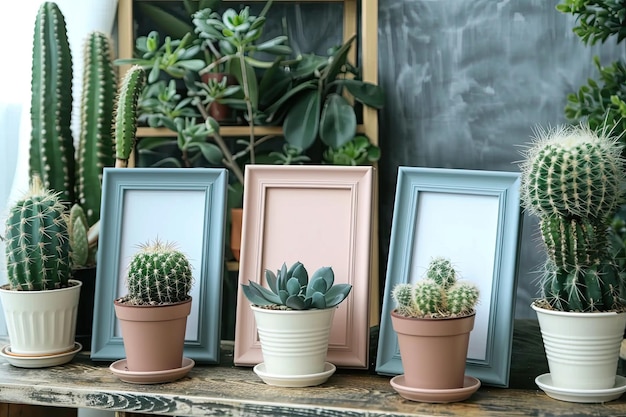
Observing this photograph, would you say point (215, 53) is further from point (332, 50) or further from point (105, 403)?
point (105, 403)

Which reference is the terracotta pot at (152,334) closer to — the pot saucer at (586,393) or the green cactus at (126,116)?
the green cactus at (126,116)

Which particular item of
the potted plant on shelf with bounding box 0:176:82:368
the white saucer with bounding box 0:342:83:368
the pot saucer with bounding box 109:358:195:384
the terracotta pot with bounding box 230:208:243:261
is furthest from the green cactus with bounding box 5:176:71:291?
the terracotta pot with bounding box 230:208:243:261

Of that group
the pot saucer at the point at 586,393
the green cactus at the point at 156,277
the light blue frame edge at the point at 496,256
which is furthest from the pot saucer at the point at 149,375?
the pot saucer at the point at 586,393

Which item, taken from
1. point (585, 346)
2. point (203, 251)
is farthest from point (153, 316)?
point (585, 346)

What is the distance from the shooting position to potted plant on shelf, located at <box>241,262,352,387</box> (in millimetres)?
1146

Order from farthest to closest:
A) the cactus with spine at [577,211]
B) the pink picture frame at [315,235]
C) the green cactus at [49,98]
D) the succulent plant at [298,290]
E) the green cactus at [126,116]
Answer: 1. the green cactus at [49,98]
2. the green cactus at [126,116]
3. the pink picture frame at [315,235]
4. the succulent plant at [298,290]
5. the cactus with spine at [577,211]

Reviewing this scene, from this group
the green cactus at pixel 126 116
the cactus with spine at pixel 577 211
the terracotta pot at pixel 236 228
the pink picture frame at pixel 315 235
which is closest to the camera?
the cactus with spine at pixel 577 211

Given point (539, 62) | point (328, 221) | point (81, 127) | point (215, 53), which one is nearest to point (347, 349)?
point (328, 221)

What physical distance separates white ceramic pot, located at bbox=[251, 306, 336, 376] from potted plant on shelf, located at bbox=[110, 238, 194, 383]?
0.15 metres

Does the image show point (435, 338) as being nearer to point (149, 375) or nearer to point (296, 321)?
point (296, 321)

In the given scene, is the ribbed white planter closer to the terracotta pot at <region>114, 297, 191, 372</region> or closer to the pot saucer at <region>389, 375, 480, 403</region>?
the terracotta pot at <region>114, 297, 191, 372</region>

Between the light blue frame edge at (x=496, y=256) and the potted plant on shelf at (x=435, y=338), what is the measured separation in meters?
0.07

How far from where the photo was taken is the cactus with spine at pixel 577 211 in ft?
3.39

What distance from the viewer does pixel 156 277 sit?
46.8 inches
